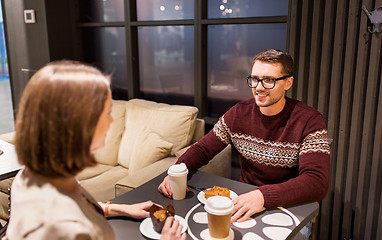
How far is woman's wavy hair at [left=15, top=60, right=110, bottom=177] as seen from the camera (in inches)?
28.3

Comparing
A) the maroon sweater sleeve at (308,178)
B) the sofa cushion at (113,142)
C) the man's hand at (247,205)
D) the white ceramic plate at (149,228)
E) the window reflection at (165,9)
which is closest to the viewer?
the white ceramic plate at (149,228)

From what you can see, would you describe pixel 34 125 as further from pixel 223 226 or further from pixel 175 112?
pixel 175 112

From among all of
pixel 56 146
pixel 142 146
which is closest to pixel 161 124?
pixel 142 146

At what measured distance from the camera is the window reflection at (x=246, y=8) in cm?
266

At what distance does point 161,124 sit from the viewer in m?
2.84

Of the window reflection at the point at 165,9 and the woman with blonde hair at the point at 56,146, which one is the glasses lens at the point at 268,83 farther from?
the window reflection at the point at 165,9

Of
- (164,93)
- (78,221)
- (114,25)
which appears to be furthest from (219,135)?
(114,25)

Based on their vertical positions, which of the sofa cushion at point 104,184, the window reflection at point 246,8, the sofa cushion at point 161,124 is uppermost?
the window reflection at point 246,8

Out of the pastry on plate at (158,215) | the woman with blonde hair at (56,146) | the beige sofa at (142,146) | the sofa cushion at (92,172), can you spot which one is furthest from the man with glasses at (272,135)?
the sofa cushion at (92,172)

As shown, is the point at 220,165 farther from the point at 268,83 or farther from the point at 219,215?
the point at 219,215

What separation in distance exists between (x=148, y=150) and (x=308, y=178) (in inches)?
52.0

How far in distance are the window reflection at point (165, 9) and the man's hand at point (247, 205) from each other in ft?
7.06

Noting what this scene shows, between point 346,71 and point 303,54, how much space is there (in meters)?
0.30

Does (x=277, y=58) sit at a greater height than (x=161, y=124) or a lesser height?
greater
